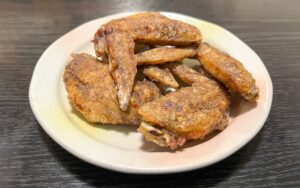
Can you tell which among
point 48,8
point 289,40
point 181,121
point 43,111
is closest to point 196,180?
point 181,121

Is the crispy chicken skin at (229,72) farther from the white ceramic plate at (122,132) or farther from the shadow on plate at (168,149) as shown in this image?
the shadow on plate at (168,149)

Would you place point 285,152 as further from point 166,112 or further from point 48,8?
point 48,8

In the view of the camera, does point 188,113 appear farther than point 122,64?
No

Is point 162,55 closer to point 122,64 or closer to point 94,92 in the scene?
point 122,64

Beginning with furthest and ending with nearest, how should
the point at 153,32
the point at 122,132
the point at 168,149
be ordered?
1. the point at 153,32
2. the point at 122,132
3. the point at 168,149

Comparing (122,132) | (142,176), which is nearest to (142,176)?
(142,176)

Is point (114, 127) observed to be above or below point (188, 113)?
below
